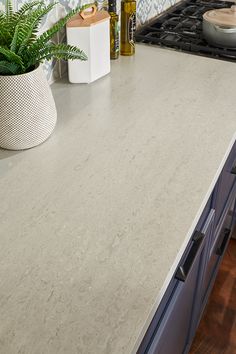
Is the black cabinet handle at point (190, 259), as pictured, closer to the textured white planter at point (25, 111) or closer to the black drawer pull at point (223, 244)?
the textured white planter at point (25, 111)

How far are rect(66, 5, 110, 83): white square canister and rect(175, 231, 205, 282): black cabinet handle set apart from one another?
0.59 meters

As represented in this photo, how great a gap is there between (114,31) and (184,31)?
18.4 inches

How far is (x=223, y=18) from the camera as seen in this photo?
1.53 meters

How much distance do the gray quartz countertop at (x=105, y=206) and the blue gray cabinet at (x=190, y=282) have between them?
110 mm

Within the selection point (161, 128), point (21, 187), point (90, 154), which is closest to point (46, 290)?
point (21, 187)

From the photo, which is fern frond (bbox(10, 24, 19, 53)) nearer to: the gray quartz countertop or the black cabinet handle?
the gray quartz countertop

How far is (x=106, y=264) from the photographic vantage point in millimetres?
702

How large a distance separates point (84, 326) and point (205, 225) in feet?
1.59

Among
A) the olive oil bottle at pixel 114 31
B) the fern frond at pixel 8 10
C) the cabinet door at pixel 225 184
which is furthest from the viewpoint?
the olive oil bottle at pixel 114 31

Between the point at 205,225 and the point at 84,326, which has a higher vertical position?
the point at 84,326

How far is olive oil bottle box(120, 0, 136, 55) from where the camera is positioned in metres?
A: 1.40

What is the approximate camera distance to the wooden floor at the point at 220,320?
1.54m

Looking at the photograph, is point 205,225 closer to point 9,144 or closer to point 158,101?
point 158,101

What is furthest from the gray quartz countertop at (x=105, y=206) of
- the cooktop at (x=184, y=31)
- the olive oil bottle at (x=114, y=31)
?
the cooktop at (x=184, y=31)
